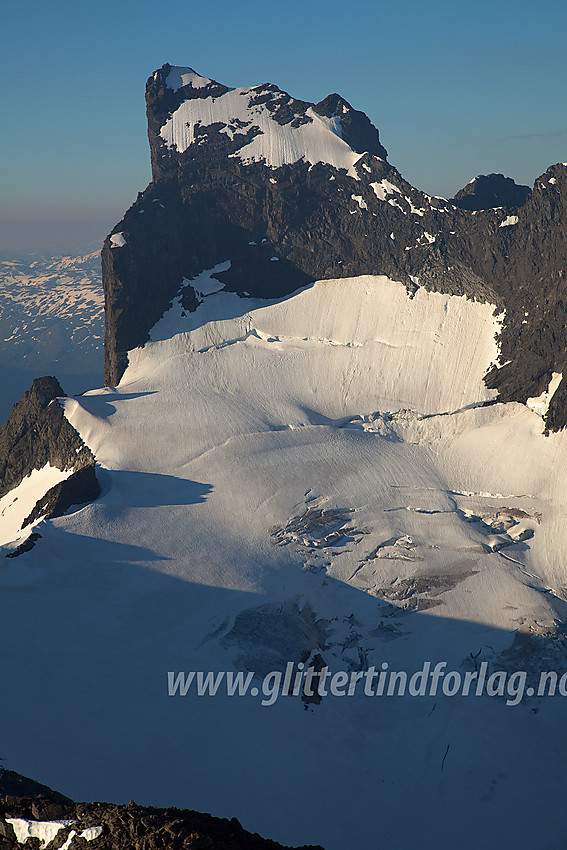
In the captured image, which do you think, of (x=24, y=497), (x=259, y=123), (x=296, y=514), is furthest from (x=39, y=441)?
(x=259, y=123)

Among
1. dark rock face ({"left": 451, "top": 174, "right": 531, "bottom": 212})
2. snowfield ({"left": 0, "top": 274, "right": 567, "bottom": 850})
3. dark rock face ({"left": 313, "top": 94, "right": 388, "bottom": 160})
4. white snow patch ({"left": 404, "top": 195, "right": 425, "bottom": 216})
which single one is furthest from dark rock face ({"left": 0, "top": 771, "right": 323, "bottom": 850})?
dark rock face ({"left": 451, "top": 174, "right": 531, "bottom": 212})

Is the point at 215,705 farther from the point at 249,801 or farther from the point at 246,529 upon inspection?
the point at 246,529

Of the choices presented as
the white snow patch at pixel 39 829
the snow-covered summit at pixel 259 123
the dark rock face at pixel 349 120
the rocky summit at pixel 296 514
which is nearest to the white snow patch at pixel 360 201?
the rocky summit at pixel 296 514

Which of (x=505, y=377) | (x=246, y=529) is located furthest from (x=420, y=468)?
(x=246, y=529)

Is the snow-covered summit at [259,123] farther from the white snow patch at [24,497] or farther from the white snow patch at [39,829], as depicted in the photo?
the white snow patch at [39,829]

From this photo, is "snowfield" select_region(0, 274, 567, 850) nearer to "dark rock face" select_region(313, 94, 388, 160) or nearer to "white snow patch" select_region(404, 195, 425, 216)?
"white snow patch" select_region(404, 195, 425, 216)

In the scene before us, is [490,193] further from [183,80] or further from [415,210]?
[183,80]
